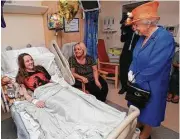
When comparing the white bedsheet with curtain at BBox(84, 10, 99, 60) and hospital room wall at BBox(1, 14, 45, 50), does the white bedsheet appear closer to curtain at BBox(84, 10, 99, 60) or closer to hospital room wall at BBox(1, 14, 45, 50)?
hospital room wall at BBox(1, 14, 45, 50)

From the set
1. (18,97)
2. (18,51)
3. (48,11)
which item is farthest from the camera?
(48,11)

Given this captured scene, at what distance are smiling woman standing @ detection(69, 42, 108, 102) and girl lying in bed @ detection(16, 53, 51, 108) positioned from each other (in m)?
0.45

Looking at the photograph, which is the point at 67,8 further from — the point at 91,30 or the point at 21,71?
the point at 21,71

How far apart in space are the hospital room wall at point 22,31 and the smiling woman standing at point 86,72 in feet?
2.06

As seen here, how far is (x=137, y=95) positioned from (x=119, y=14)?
2.68 m

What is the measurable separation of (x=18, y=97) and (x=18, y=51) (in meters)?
0.63

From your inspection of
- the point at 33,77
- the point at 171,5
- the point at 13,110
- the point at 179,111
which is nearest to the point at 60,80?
the point at 33,77

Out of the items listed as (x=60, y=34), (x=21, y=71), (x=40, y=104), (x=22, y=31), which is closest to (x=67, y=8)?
(x=60, y=34)

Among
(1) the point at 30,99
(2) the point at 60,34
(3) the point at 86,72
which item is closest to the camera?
(1) the point at 30,99

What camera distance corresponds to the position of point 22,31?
7.76 feet

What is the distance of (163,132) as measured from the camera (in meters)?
2.00

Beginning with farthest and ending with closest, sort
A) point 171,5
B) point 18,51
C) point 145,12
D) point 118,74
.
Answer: point 118,74
point 171,5
point 18,51
point 145,12

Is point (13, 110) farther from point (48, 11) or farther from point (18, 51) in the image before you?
point (48, 11)

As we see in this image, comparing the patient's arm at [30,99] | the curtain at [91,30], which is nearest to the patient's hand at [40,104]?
the patient's arm at [30,99]
